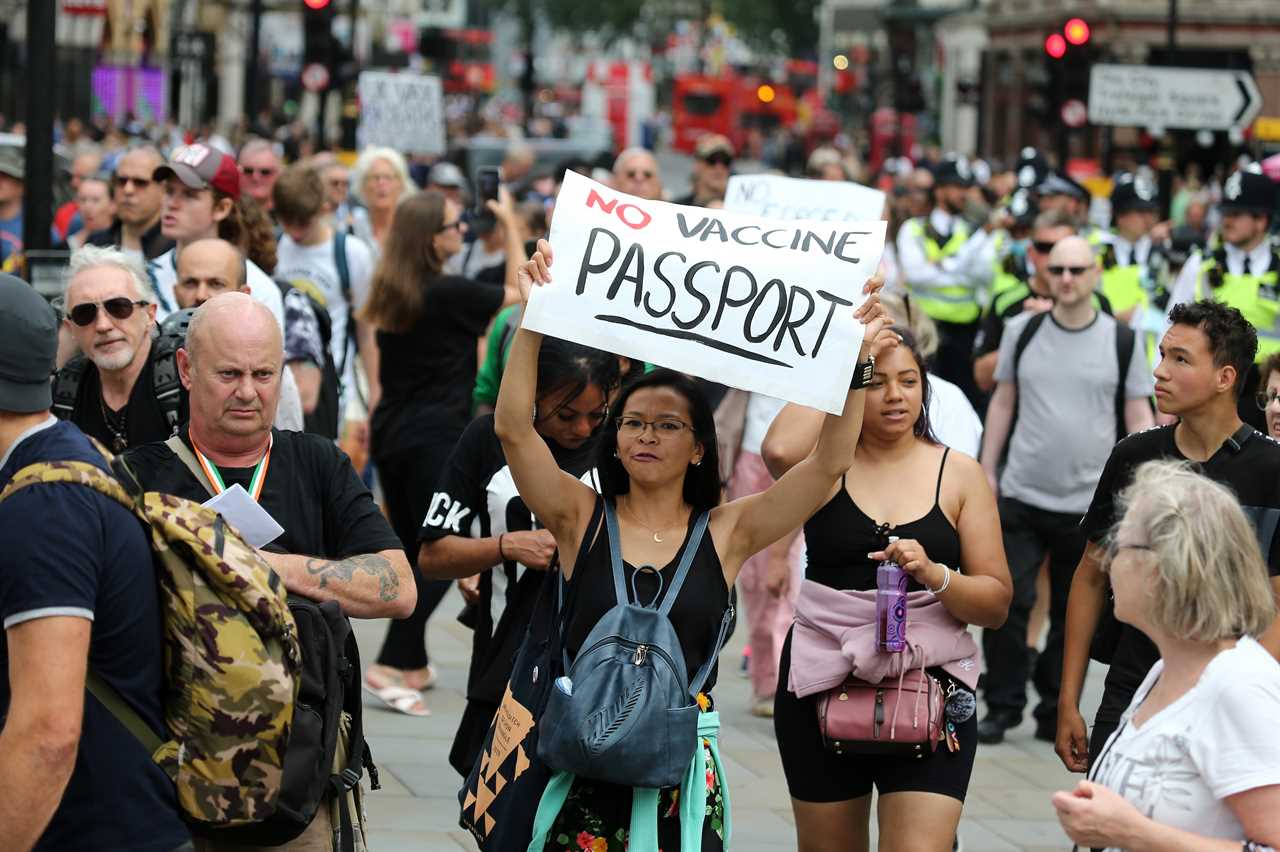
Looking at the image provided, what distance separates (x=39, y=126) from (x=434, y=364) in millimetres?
2596

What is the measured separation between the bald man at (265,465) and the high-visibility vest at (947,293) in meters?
9.64

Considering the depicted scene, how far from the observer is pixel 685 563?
4.65 m

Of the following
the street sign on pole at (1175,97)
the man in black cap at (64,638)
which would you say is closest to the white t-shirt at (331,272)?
the man in black cap at (64,638)

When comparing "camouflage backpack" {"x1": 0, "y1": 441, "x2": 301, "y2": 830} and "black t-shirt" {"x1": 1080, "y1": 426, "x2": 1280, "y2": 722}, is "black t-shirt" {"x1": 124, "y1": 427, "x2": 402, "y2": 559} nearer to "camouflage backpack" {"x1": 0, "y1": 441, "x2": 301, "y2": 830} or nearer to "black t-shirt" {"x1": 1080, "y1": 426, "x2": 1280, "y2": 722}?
"camouflage backpack" {"x1": 0, "y1": 441, "x2": 301, "y2": 830}

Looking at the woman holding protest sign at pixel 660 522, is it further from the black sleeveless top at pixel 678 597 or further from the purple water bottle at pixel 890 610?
the purple water bottle at pixel 890 610

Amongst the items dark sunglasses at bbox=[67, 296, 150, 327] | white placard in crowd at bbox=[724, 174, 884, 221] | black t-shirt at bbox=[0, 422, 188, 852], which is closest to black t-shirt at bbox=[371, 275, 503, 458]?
white placard in crowd at bbox=[724, 174, 884, 221]

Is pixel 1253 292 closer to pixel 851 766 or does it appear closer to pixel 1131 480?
pixel 1131 480

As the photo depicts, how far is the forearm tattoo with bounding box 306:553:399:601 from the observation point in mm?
4285

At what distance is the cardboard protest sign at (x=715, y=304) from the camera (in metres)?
4.66

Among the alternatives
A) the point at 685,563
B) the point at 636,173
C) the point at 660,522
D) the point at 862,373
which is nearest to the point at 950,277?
the point at 636,173

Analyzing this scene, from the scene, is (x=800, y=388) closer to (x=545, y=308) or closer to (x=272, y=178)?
(x=545, y=308)

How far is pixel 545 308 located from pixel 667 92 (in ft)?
398

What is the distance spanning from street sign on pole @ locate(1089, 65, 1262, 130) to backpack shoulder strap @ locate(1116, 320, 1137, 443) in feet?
34.6

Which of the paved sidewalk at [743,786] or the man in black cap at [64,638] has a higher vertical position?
the man in black cap at [64,638]
